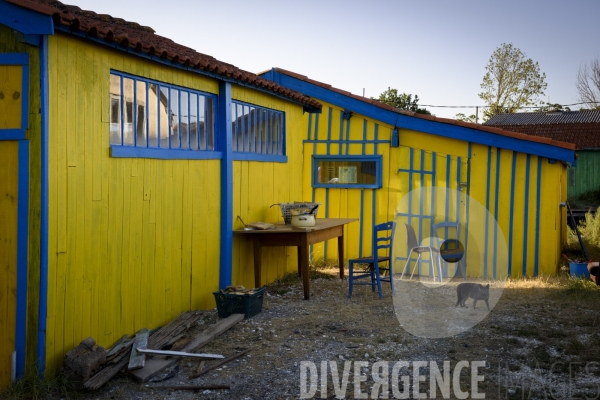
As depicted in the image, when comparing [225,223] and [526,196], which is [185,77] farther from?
[526,196]

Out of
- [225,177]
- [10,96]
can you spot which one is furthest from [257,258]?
[10,96]

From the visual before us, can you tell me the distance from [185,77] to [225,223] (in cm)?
208

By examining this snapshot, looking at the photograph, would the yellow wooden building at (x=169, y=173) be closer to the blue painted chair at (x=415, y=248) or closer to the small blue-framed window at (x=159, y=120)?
the small blue-framed window at (x=159, y=120)

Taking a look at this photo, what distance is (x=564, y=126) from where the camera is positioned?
27594 mm

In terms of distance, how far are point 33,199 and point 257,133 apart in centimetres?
490

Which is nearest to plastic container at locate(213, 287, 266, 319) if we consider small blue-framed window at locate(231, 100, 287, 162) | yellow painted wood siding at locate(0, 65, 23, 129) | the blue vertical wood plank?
the blue vertical wood plank

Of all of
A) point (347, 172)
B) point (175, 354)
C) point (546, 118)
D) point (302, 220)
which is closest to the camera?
point (175, 354)

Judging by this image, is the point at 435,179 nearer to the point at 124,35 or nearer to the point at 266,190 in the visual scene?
the point at 266,190

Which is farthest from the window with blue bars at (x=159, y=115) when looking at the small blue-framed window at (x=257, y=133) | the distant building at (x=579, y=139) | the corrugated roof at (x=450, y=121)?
the distant building at (x=579, y=139)

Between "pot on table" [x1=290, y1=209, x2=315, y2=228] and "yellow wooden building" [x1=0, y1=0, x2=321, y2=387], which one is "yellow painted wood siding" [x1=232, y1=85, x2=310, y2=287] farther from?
"pot on table" [x1=290, y1=209, x2=315, y2=228]

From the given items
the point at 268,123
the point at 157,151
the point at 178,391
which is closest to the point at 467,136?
the point at 268,123

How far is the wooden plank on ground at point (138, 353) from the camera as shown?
5.45m

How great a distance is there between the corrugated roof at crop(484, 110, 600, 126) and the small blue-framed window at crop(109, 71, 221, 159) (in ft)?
81.8

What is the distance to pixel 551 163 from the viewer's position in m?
10.3
